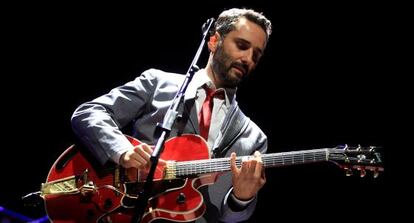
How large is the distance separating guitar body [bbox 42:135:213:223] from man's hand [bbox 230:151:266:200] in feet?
0.88

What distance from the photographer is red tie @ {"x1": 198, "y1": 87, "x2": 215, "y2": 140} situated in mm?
2635

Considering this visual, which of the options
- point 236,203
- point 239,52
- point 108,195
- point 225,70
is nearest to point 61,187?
point 108,195

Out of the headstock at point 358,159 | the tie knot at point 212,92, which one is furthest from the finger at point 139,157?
the headstock at point 358,159

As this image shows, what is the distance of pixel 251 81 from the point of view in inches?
161

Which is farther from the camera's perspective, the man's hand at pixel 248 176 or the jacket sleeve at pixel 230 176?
the jacket sleeve at pixel 230 176

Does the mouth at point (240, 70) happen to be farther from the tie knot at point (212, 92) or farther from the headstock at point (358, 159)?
the headstock at point (358, 159)

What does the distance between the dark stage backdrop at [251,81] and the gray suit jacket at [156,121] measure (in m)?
1.16

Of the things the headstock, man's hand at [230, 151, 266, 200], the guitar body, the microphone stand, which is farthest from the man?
the headstock

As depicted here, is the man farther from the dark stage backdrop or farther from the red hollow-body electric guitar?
the dark stage backdrop

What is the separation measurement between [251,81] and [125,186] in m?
2.13

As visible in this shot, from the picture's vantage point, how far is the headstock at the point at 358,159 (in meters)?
2.54

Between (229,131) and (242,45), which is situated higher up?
(242,45)

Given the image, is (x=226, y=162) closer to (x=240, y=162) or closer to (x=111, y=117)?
(x=240, y=162)

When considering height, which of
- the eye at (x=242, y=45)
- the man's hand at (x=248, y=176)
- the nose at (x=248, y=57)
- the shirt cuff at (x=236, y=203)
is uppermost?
the eye at (x=242, y=45)
